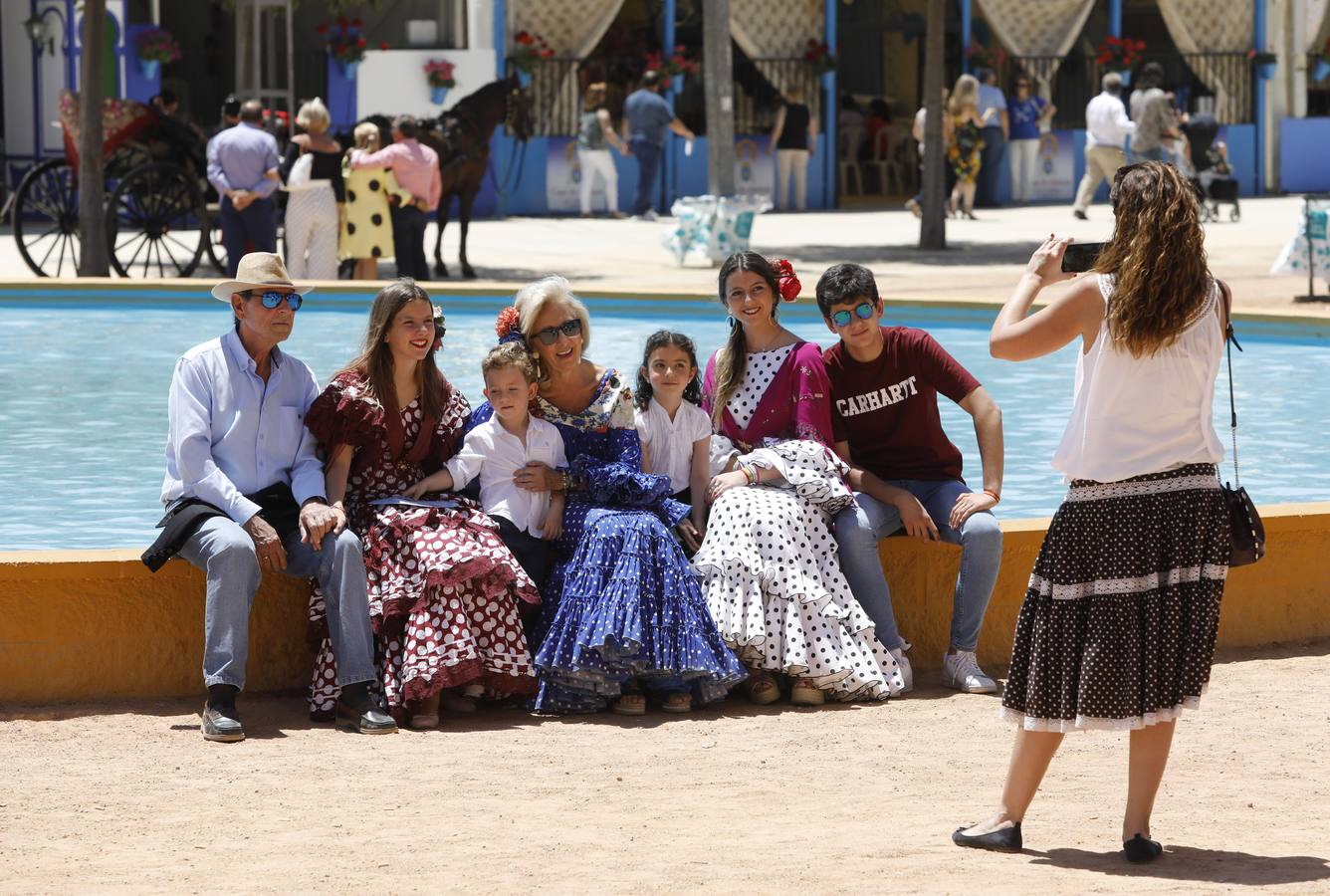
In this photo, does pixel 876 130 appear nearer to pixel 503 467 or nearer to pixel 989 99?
pixel 989 99

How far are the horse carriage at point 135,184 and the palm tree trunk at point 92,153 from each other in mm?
139

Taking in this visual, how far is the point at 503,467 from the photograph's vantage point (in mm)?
5426

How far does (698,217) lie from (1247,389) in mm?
6909

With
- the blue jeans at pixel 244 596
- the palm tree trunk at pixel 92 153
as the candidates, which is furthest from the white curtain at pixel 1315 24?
the blue jeans at pixel 244 596

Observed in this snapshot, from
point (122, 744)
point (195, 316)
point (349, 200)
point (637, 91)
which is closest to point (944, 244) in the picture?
point (637, 91)

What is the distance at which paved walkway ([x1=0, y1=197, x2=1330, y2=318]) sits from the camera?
14438 millimetres

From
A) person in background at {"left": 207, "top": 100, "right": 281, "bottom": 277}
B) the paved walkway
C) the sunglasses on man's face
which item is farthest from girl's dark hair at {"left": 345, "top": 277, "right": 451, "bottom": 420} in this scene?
person in background at {"left": 207, "top": 100, "right": 281, "bottom": 277}

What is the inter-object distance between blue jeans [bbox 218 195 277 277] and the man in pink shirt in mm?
703

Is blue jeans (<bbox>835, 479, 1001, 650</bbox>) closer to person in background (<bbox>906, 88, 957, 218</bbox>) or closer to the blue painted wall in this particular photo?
person in background (<bbox>906, 88, 957, 218</bbox>)

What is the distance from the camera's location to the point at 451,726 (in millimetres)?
5113

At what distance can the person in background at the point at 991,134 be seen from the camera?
931 inches

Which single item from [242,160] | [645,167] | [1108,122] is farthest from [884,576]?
[645,167]

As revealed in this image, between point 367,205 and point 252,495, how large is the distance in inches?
362

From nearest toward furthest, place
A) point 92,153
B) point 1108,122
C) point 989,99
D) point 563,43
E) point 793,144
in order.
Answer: point 92,153 → point 1108,122 → point 563,43 → point 793,144 → point 989,99
